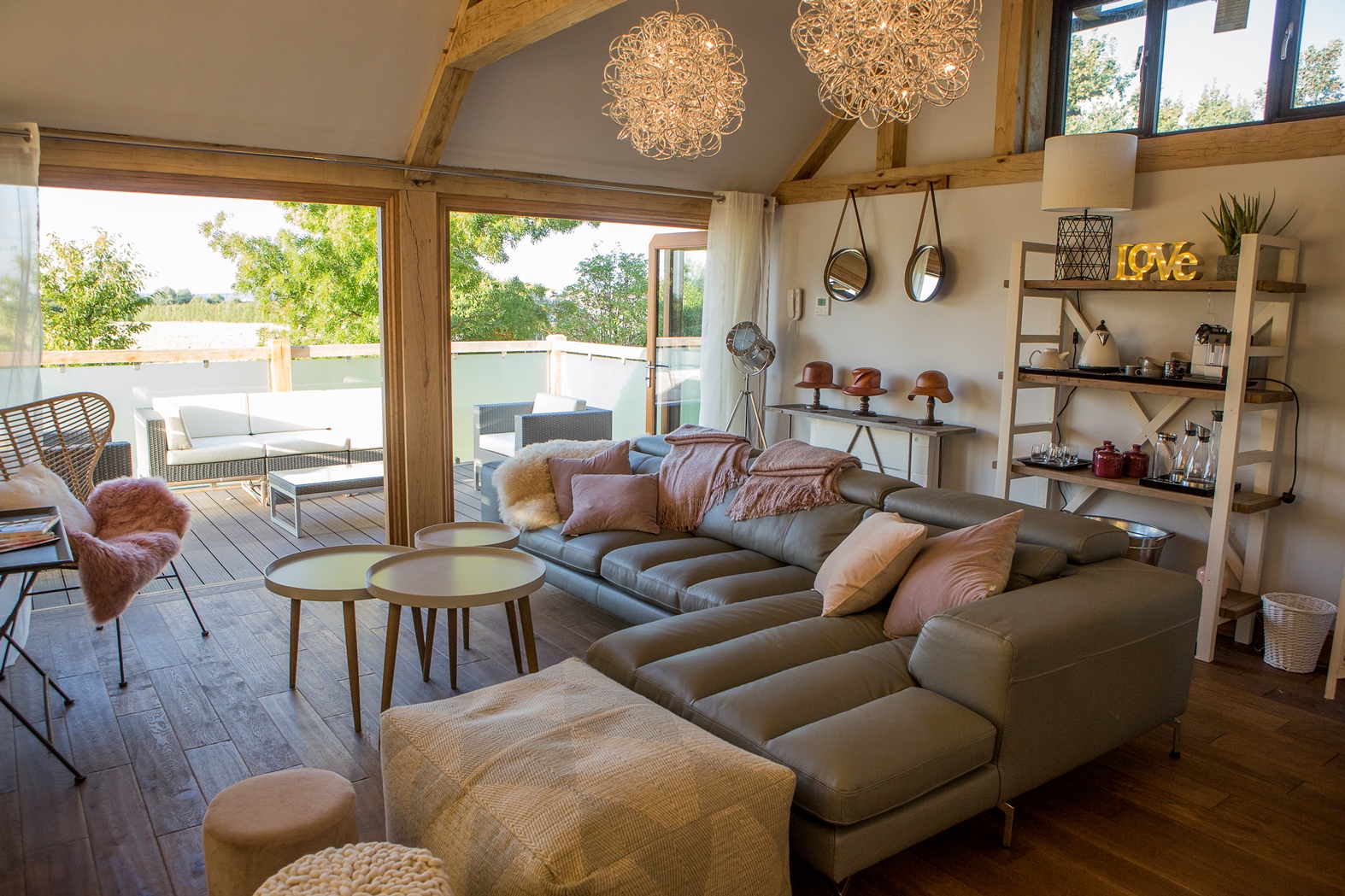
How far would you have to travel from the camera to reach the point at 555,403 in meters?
6.35

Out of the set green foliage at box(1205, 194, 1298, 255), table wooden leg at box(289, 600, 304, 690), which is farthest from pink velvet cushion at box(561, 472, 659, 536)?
green foliage at box(1205, 194, 1298, 255)

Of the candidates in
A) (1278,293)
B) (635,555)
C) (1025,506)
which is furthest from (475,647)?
(1278,293)

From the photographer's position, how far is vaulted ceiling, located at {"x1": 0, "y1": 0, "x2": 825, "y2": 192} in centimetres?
373

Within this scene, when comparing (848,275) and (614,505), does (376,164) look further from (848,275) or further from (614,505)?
(848,275)

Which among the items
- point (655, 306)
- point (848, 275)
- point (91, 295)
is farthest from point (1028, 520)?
point (91, 295)

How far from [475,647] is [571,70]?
295 cm

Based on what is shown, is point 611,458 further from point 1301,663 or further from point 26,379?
point 1301,663

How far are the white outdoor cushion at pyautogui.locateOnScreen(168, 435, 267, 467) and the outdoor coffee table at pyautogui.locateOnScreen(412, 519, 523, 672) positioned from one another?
2.79 meters

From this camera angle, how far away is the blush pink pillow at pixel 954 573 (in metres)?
2.77

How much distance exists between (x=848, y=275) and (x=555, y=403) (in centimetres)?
210

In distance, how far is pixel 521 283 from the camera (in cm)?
637

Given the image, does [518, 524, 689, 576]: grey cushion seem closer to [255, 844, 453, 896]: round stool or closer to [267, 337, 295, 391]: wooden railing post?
[255, 844, 453, 896]: round stool

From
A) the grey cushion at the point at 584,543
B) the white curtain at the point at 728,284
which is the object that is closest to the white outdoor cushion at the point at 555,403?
the white curtain at the point at 728,284

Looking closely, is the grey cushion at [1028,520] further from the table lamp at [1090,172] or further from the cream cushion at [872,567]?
the table lamp at [1090,172]
